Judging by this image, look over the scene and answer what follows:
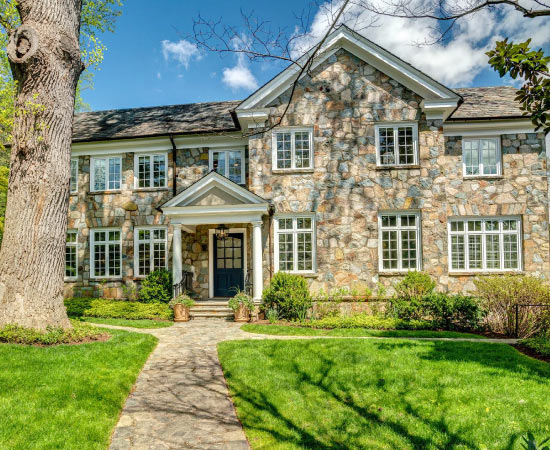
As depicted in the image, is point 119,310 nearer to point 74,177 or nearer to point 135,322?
point 135,322

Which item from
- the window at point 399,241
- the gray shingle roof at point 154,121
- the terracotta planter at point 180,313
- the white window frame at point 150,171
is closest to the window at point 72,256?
the white window frame at point 150,171

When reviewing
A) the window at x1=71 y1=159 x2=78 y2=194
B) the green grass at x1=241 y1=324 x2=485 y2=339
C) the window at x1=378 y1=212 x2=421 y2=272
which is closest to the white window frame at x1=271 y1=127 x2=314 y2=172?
the window at x1=378 y1=212 x2=421 y2=272

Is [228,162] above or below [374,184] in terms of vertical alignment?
above

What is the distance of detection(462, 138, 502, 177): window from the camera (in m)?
14.5

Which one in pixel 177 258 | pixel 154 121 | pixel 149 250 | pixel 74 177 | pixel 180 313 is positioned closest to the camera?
pixel 180 313

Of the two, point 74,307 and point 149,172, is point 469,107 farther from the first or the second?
point 74,307

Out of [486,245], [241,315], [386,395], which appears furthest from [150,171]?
[386,395]

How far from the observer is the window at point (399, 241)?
13547 millimetres

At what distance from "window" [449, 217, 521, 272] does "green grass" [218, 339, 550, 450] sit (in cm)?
630

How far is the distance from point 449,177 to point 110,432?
1312cm

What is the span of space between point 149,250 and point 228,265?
301 centimetres

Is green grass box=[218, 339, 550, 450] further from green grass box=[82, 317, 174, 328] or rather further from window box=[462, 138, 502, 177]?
window box=[462, 138, 502, 177]

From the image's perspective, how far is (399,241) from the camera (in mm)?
13641

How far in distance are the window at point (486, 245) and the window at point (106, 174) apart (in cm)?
A: 1241
